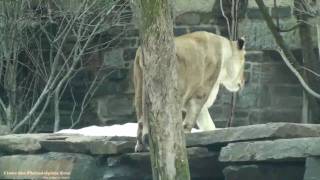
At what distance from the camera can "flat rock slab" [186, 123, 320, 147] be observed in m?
7.55

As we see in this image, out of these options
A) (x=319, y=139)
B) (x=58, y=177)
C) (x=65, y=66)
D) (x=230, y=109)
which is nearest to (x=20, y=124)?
(x=65, y=66)

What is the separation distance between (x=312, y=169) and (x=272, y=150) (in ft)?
1.32

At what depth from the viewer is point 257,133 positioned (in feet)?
25.0

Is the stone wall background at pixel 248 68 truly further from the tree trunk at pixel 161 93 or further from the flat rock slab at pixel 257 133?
the tree trunk at pixel 161 93

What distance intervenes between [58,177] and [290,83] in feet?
23.1

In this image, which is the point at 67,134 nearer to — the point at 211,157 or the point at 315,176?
the point at 211,157

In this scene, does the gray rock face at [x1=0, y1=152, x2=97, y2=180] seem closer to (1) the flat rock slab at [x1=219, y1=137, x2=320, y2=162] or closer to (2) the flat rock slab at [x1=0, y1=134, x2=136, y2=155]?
(2) the flat rock slab at [x1=0, y1=134, x2=136, y2=155]

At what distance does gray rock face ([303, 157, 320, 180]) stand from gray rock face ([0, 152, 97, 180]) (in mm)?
2188

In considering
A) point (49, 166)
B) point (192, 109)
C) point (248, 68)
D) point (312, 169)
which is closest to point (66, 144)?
point (49, 166)

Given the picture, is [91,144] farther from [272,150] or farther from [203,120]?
[203,120]

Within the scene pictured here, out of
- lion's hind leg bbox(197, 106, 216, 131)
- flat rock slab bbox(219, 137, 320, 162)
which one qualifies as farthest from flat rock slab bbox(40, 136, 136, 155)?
lion's hind leg bbox(197, 106, 216, 131)

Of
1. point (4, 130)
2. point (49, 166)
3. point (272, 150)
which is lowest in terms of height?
point (4, 130)

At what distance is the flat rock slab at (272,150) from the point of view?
7113 millimetres

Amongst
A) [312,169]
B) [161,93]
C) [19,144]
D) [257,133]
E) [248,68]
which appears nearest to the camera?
[161,93]
